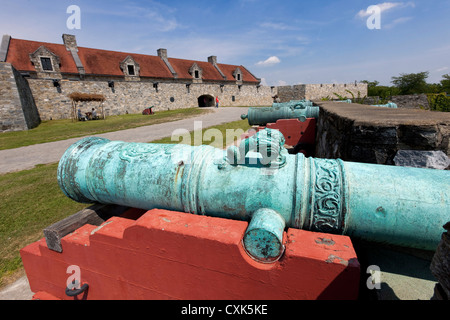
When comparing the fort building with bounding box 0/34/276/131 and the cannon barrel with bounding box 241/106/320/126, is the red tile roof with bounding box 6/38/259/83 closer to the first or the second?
the fort building with bounding box 0/34/276/131

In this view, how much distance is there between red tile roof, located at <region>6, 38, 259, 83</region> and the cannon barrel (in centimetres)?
1951

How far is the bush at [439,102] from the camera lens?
40.1 ft

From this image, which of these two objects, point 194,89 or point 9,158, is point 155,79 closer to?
point 194,89

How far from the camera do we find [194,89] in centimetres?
2750

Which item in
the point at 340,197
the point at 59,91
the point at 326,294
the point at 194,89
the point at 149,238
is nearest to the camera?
the point at 326,294

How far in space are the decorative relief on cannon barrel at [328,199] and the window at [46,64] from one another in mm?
23786

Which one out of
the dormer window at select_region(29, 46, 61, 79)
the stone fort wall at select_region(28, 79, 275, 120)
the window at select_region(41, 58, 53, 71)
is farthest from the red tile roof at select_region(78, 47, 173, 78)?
the window at select_region(41, 58, 53, 71)

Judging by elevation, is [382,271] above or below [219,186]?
below

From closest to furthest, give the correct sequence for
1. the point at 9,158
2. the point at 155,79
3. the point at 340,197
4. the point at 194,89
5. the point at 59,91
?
the point at 340,197 → the point at 9,158 → the point at 59,91 → the point at 155,79 → the point at 194,89

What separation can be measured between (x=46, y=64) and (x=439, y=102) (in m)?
27.4

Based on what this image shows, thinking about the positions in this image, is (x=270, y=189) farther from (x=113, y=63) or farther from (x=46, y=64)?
(x=113, y=63)

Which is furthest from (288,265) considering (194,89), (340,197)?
(194,89)

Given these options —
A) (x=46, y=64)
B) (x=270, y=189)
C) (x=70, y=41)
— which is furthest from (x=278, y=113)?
(x=70, y=41)
